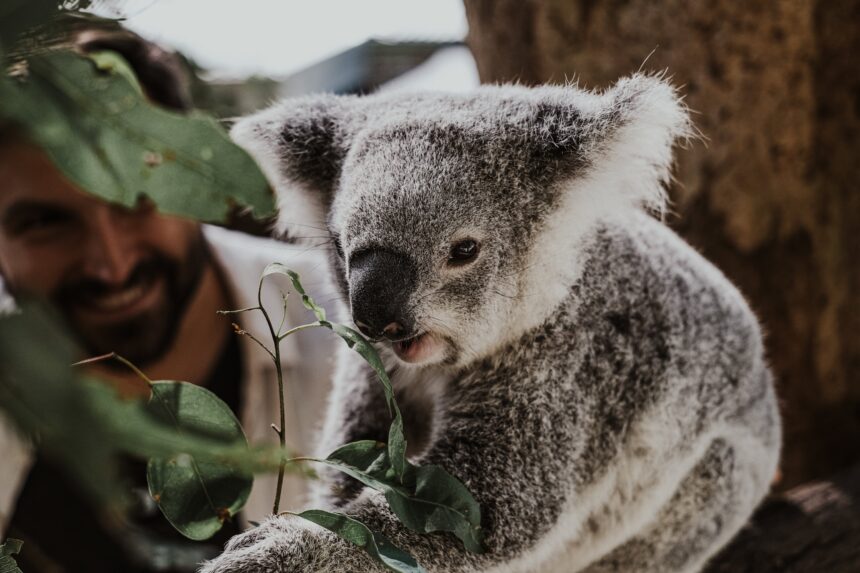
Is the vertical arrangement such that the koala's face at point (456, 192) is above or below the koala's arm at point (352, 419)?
above

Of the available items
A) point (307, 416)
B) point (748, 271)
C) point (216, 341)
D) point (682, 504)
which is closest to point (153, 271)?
point (216, 341)

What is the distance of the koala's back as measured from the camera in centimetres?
182

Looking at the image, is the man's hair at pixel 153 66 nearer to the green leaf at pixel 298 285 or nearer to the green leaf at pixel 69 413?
the green leaf at pixel 298 285

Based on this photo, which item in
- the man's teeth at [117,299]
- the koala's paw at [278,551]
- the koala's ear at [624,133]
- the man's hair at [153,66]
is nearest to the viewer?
the koala's paw at [278,551]

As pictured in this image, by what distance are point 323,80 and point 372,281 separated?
383 centimetres

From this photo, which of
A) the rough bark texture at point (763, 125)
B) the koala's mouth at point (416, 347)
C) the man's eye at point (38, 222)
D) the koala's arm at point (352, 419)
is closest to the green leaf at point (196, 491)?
the koala's mouth at point (416, 347)

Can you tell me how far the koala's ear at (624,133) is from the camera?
1673 mm

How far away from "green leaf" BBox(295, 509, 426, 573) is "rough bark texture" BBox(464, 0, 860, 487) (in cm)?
215

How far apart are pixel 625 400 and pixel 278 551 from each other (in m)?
0.99

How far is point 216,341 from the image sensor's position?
364 centimetres

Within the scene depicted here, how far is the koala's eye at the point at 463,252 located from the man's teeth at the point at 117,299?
6.11 feet

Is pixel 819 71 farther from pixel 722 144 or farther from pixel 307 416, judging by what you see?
pixel 307 416

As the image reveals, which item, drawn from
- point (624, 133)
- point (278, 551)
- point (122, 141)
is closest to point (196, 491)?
point (278, 551)

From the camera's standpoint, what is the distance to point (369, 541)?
1065 mm
